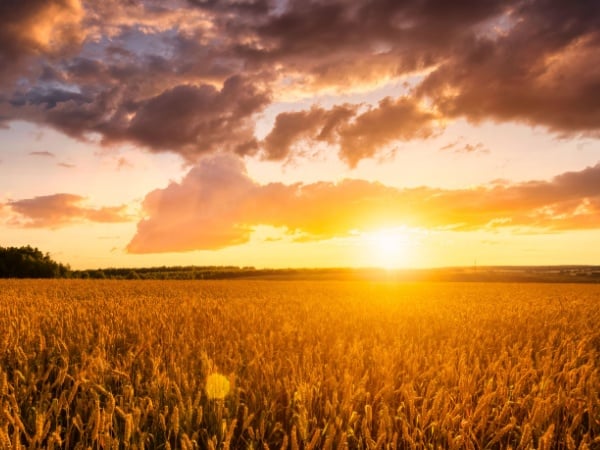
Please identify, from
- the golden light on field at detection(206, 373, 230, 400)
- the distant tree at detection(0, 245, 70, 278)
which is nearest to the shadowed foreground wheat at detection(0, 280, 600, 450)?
the golden light on field at detection(206, 373, 230, 400)

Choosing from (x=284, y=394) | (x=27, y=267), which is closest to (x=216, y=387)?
(x=284, y=394)

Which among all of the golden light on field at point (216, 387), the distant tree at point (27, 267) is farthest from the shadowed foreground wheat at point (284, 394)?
the distant tree at point (27, 267)

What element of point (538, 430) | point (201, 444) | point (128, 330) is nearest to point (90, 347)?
point (128, 330)

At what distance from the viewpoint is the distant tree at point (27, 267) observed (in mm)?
61094

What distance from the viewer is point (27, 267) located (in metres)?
61.4

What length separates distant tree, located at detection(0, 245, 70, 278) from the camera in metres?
61.1

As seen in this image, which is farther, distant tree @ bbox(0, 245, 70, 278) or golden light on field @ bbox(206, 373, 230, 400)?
distant tree @ bbox(0, 245, 70, 278)

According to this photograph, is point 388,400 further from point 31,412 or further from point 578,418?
point 31,412

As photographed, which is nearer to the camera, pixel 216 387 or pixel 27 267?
pixel 216 387

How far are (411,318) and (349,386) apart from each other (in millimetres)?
6022

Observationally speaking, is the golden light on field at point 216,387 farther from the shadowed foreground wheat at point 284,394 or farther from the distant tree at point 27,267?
the distant tree at point 27,267

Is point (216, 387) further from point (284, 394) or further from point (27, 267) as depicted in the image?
point (27, 267)

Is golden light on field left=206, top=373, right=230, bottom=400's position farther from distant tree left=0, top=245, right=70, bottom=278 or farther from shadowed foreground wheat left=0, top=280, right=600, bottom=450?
distant tree left=0, top=245, right=70, bottom=278

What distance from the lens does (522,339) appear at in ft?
24.3
